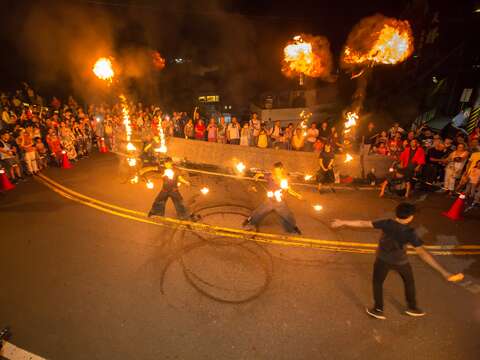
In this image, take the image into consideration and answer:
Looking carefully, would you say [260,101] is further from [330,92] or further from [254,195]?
[254,195]

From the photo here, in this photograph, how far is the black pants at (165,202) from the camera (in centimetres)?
695

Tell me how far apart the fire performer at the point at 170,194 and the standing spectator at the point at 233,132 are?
6220 millimetres

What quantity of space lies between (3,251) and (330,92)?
23.2 m

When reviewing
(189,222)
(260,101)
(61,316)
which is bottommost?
(61,316)

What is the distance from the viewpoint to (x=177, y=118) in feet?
50.7

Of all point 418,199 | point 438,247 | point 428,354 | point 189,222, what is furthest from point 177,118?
point 428,354

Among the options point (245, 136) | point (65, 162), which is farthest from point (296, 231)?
point (65, 162)

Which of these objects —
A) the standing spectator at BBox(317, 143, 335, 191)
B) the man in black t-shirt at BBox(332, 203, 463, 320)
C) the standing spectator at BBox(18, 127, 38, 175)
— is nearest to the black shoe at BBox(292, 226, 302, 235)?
the man in black t-shirt at BBox(332, 203, 463, 320)

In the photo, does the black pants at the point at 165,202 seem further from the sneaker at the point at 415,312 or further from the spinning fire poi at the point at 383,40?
the spinning fire poi at the point at 383,40

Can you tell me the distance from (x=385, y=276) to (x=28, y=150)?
12.1 m

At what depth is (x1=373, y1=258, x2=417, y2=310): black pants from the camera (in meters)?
4.05

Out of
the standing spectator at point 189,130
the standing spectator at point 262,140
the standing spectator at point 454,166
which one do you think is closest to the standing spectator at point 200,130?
the standing spectator at point 189,130

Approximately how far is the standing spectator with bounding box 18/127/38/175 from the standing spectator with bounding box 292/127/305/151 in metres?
10.1

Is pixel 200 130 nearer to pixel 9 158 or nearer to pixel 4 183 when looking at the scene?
pixel 9 158
